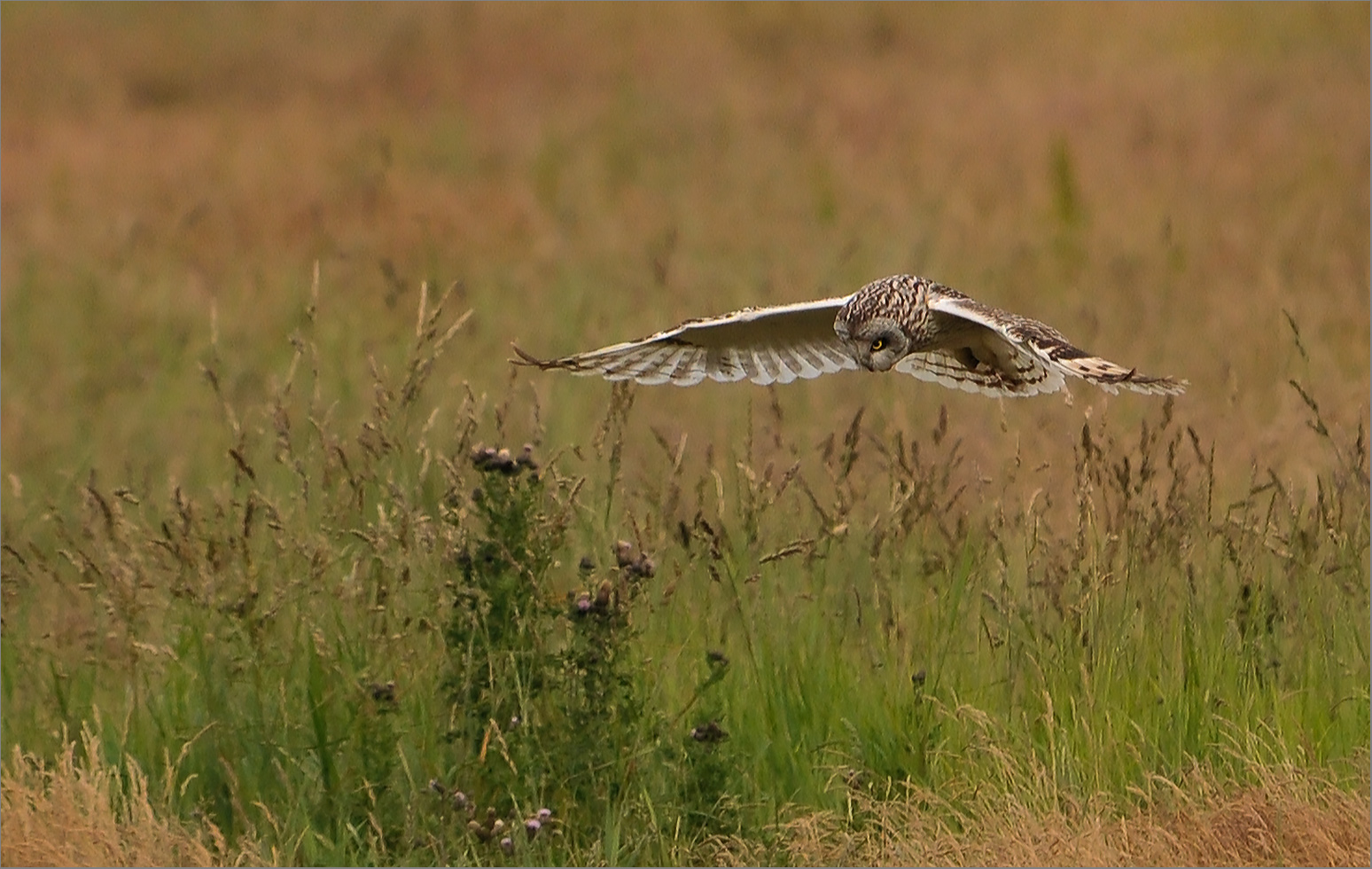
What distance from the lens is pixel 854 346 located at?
16.5ft

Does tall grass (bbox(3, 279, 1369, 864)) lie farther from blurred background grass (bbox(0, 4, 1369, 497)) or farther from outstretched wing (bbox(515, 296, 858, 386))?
blurred background grass (bbox(0, 4, 1369, 497))

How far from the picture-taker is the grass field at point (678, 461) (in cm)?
448

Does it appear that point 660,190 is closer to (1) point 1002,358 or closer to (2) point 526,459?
(1) point 1002,358

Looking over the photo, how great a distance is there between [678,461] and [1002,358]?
46.1 inches

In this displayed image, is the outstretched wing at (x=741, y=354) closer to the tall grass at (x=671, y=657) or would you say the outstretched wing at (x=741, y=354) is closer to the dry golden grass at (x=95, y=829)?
the tall grass at (x=671, y=657)

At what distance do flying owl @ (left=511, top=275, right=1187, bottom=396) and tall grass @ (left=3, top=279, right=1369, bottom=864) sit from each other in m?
0.29

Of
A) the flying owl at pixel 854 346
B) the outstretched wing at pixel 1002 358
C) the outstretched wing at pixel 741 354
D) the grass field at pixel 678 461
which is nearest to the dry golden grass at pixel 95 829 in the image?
the grass field at pixel 678 461

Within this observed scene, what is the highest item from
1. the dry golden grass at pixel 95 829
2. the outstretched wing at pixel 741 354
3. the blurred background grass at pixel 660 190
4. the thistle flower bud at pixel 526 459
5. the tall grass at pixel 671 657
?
the blurred background grass at pixel 660 190

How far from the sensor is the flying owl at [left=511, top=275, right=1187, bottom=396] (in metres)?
4.99

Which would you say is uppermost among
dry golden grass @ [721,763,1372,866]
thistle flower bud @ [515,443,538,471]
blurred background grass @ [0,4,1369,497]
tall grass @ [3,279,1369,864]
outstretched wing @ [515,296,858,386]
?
blurred background grass @ [0,4,1369,497]

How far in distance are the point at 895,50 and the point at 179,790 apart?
11.7 m

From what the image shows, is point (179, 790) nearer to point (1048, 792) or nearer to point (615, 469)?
point (615, 469)

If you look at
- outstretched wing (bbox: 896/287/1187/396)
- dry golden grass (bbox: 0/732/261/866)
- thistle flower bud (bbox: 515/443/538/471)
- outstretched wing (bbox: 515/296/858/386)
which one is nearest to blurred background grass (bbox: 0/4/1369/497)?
outstretched wing (bbox: 896/287/1187/396)

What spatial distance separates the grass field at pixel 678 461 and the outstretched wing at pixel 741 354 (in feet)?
0.57
